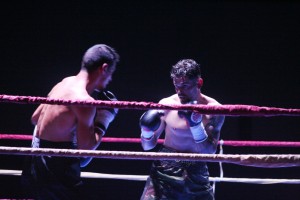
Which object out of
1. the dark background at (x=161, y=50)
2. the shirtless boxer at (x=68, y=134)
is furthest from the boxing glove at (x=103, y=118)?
the dark background at (x=161, y=50)

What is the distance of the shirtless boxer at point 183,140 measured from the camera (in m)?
1.86

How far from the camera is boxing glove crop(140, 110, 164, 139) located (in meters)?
1.94

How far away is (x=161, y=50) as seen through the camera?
421 centimetres

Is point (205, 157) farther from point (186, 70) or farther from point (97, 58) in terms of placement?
point (186, 70)

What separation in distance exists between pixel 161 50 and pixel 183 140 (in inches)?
90.8

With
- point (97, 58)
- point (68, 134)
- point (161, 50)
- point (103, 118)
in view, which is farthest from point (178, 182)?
point (161, 50)

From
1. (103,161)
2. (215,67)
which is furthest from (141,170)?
(215,67)

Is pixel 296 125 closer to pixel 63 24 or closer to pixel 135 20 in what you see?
pixel 135 20

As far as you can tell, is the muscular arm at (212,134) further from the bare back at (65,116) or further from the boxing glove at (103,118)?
the bare back at (65,116)

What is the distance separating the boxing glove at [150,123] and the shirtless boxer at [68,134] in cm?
30

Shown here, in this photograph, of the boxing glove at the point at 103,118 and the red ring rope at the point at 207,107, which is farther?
the boxing glove at the point at 103,118

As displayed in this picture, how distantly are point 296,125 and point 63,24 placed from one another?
2.65m

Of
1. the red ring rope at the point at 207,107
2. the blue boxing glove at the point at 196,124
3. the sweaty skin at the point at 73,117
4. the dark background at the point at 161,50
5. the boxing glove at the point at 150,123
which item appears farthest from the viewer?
the dark background at the point at 161,50

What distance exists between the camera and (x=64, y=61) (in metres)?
4.16
